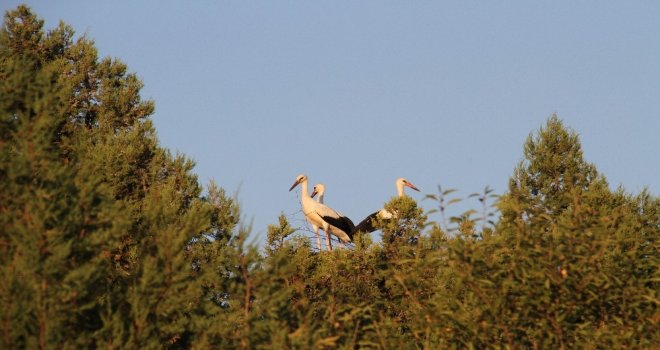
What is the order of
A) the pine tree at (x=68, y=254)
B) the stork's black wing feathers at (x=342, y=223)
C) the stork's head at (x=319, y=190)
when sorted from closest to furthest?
1. the pine tree at (x=68, y=254)
2. the stork's black wing feathers at (x=342, y=223)
3. the stork's head at (x=319, y=190)

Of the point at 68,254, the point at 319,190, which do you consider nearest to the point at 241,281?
the point at 68,254

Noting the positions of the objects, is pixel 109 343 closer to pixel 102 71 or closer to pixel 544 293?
pixel 544 293

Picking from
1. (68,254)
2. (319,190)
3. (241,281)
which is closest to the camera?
(68,254)

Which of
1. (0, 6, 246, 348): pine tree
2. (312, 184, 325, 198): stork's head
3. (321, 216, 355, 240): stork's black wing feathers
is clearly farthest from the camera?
(312, 184, 325, 198): stork's head

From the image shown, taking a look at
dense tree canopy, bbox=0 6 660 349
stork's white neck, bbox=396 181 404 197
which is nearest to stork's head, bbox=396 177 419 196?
stork's white neck, bbox=396 181 404 197

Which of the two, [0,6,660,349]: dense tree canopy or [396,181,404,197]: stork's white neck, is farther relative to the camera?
[396,181,404,197]: stork's white neck

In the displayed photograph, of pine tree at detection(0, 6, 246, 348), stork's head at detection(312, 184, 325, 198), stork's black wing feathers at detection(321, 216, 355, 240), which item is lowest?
pine tree at detection(0, 6, 246, 348)

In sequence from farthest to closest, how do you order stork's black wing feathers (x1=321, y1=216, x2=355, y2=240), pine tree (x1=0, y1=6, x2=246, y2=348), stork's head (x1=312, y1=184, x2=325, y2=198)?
stork's head (x1=312, y1=184, x2=325, y2=198) < stork's black wing feathers (x1=321, y1=216, x2=355, y2=240) < pine tree (x1=0, y1=6, x2=246, y2=348)

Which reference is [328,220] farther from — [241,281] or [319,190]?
[241,281]

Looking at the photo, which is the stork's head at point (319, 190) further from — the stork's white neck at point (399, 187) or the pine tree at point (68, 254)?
the pine tree at point (68, 254)

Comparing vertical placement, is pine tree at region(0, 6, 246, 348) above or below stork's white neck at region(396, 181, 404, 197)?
below

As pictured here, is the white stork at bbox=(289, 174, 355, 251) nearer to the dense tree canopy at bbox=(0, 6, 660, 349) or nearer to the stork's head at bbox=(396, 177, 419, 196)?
the stork's head at bbox=(396, 177, 419, 196)

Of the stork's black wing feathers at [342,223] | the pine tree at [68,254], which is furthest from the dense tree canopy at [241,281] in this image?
the stork's black wing feathers at [342,223]

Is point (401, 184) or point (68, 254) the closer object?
point (68, 254)
